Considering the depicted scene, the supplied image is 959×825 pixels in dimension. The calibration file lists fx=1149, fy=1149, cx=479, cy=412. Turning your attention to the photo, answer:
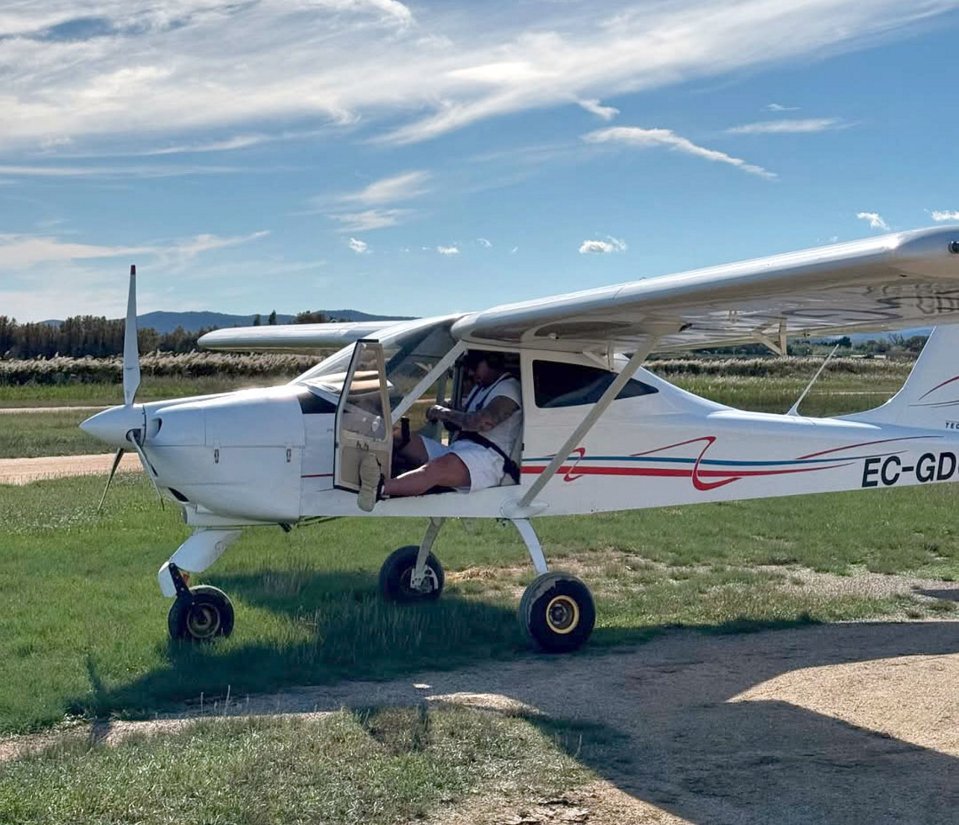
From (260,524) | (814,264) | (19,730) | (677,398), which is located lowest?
(19,730)

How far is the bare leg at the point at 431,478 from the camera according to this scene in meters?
8.48

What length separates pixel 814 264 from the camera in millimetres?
6254

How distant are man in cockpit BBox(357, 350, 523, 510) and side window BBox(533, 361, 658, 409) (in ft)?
0.69

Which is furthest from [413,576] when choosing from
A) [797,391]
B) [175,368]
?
[797,391]

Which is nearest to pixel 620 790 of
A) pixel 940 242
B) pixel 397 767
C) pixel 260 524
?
pixel 397 767

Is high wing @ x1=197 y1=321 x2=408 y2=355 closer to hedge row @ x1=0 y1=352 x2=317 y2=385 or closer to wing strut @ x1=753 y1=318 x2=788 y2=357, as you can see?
wing strut @ x1=753 y1=318 x2=788 y2=357

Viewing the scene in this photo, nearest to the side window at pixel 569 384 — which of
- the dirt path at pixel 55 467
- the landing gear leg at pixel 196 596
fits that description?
the landing gear leg at pixel 196 596

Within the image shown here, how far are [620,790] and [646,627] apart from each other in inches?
162

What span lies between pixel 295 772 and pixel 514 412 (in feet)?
14.3

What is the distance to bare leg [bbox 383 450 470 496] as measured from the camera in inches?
334

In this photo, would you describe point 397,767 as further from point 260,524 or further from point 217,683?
point 260,524

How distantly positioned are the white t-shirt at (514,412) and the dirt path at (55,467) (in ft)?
38.1

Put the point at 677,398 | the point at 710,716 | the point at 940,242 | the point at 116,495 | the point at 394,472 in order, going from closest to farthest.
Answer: the point at 940,242
the point at 710,716
the point at 394,472
the point at 677,398
the point at 116,495

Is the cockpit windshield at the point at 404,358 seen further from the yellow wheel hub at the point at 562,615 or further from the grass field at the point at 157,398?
the grass field at the point at 157,398
